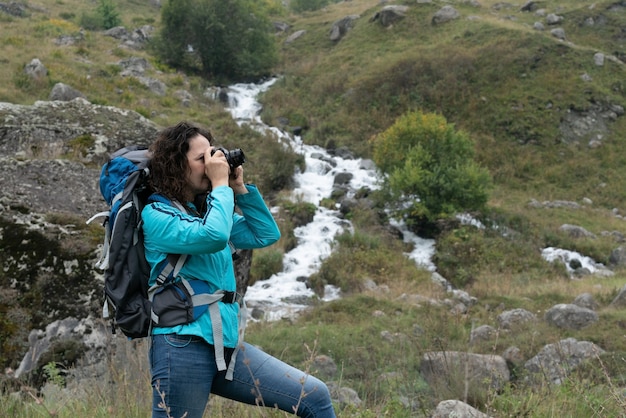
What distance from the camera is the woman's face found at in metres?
2.40

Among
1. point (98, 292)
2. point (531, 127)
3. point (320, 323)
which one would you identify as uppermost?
point (98, 292)

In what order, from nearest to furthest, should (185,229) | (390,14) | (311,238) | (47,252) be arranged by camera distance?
(185,229)
(47,252)
(311,238)
(390,14)

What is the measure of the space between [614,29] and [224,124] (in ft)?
74.4

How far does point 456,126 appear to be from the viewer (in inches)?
982

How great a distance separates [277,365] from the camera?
7.83 ft

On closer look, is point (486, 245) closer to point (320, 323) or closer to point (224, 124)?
point (320, 323)

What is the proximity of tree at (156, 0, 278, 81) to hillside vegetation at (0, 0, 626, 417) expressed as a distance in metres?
1.84

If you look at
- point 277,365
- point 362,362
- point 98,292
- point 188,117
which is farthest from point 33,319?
point 188,117

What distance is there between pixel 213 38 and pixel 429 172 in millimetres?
17623

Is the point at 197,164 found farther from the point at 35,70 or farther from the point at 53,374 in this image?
the point at 35,70

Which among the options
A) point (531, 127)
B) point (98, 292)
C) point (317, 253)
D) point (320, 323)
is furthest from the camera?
point (531, 127)

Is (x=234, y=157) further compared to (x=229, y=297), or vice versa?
(x=234, y=157)

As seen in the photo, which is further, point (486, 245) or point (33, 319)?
point (486, 245)

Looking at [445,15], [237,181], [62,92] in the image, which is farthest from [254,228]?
[445,15]
